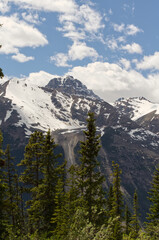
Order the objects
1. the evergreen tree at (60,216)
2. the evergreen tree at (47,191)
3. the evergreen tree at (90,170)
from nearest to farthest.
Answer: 1. the evergreen tree at (60,216)
2. the evergreen tree at (90,170)
3. the evergreen tree at (47,191)

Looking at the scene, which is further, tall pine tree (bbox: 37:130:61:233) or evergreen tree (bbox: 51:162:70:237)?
tall pine tree (bbox: 37:130:61:233)

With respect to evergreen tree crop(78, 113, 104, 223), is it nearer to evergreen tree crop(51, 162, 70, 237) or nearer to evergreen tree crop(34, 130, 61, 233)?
evergreen tree crop(51, 162, 70, 237)

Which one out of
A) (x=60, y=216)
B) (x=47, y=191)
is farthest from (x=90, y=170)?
(x=47, y=191)

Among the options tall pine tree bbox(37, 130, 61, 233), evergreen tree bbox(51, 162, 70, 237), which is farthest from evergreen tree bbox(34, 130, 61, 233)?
evergreen tree bbox(51, 162, 70, 237)

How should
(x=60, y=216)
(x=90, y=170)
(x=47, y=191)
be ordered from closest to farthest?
(x=60, y=216) < (x=90, y=170) < (x=47, y=191)

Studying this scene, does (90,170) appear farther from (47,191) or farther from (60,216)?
(47,191)

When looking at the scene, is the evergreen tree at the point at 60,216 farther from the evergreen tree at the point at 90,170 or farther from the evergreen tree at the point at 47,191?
the evergreen tree at the point at 90,170

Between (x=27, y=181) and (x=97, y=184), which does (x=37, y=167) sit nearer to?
(x=27, y=181)

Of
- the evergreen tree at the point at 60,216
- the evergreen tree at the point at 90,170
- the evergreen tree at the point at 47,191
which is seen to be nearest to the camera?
the evergreen tree at the point at 60,216

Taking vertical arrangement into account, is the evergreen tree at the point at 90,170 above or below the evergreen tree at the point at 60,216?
above

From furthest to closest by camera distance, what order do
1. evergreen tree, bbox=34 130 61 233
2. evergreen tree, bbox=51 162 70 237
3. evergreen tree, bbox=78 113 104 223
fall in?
1. evergreen tree, bbox=34 130 61 233
2. evergreen tree, bbox=78 113 104 223
3. evergreen tree, bbox=51 162 70 237

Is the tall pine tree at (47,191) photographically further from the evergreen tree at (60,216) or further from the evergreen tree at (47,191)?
the evergreen tree at (60,216)

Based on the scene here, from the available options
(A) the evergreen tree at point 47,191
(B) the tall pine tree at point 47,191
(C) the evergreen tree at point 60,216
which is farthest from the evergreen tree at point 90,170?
(A) the evergreen tree at point 47,191

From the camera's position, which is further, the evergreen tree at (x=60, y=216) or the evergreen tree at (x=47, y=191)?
the evergreen tree at (x=47, y=191)
